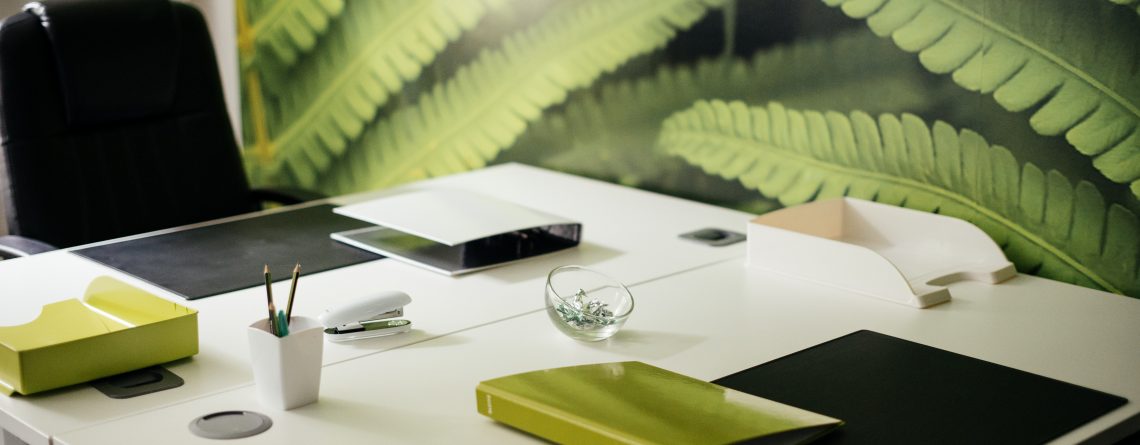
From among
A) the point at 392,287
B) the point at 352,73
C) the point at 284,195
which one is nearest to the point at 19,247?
the point at 284,195

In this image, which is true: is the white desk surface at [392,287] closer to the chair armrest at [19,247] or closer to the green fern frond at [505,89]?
the chair armrest at [19,247]

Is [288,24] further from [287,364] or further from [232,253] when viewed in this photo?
[287,364]

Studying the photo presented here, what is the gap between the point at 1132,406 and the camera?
4.16 feet

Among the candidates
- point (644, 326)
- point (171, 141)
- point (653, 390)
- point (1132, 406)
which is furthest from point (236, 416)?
point (171, 141)

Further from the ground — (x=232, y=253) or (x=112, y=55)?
(x=112, y=55)

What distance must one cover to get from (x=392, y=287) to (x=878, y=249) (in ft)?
2.69

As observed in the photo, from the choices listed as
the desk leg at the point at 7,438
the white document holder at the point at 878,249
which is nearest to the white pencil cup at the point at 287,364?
the desk leg at the point at 7,438

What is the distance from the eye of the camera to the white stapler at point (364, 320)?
59.2 inches

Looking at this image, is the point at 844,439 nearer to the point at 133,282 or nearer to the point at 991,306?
the point at 991,306

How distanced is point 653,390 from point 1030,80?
890 mm

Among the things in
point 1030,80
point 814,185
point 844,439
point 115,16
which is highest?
point 115,16

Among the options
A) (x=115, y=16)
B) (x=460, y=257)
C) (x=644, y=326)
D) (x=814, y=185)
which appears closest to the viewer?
(x=644, y=326)

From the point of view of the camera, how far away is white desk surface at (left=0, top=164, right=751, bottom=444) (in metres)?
1.30

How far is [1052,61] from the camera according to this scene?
172 cm
